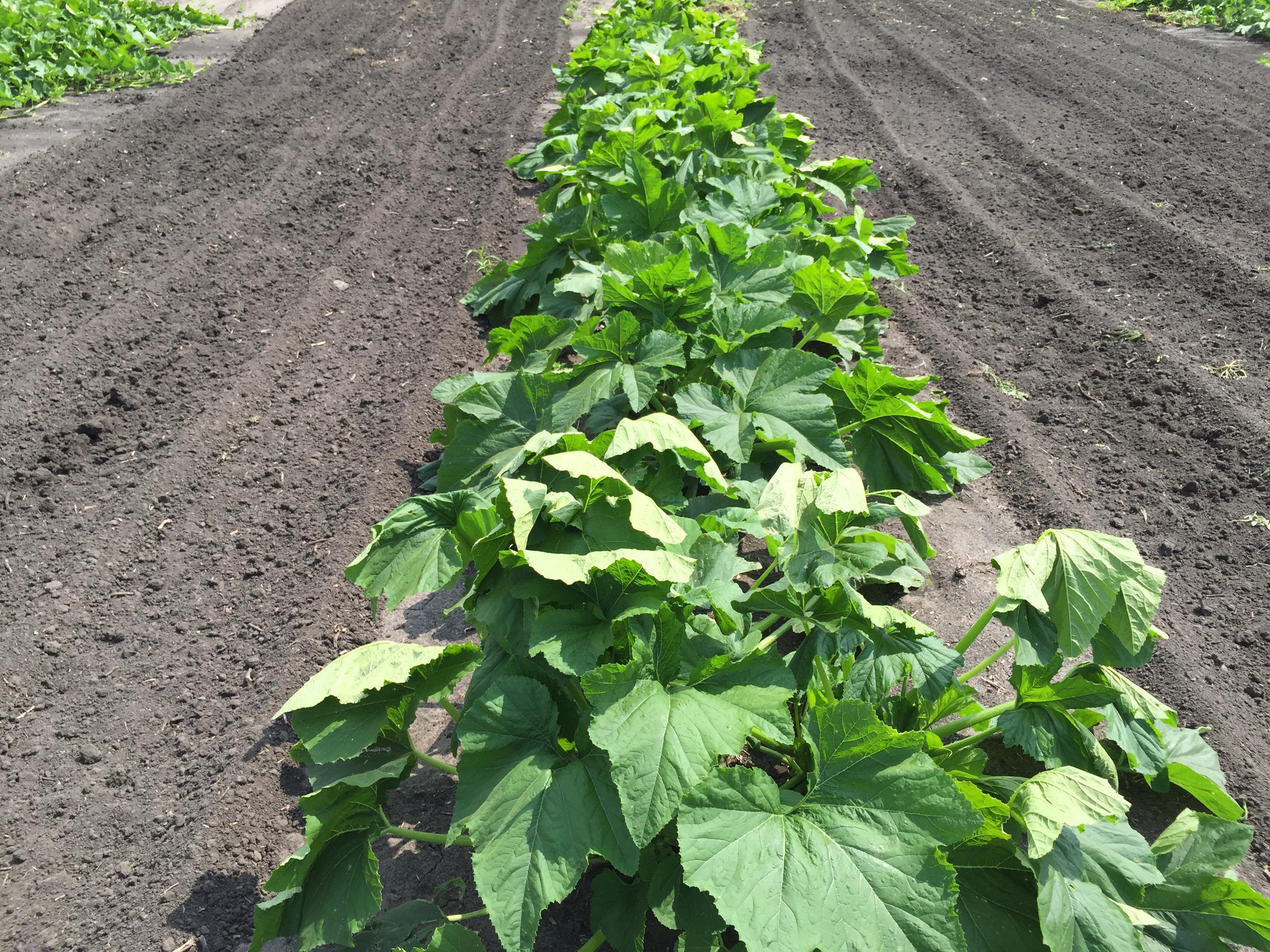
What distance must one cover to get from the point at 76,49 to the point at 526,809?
1164 cm

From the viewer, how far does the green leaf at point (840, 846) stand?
1625 millimetres

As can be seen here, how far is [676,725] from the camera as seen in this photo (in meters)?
1.84

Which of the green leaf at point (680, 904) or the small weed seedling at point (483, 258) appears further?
the small weed seedling at point (483, 258)

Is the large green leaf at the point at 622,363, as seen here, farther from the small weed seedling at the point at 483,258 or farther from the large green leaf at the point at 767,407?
the small weed seedling at the point at 483,258

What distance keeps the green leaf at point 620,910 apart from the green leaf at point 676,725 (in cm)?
50

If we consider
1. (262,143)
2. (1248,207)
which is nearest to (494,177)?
(262,143)

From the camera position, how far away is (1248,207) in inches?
257

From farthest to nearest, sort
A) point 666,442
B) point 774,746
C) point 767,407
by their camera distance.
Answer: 1. point 767,407
2. point 774,746
3. point 666,442

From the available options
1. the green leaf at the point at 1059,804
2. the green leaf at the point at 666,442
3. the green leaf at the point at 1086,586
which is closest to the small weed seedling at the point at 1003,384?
the green leaf at the point at 1086,586

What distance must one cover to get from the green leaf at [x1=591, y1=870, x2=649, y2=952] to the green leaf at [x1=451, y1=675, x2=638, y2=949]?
334mm

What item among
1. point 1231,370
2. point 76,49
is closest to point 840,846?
point 1231,370

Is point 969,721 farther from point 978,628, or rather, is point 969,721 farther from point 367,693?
point 367,693

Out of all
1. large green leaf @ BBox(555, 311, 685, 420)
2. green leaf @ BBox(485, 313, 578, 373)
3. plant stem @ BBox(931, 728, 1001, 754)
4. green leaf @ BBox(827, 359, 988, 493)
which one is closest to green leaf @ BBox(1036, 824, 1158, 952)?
plant stem @ BBox(931, 728, 1001, 754)

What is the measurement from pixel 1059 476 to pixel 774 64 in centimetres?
916
